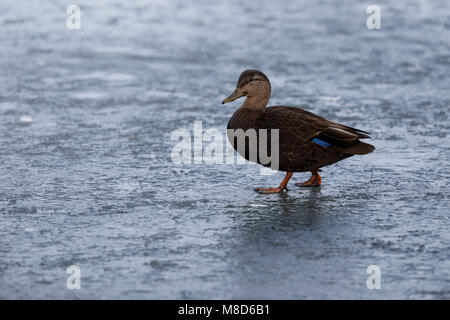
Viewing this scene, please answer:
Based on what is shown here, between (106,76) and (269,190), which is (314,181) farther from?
(106,76)

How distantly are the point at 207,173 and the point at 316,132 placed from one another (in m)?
0.97

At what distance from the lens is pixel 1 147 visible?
679 centimetres

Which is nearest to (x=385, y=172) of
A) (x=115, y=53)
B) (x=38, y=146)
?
(x=38, y=146)

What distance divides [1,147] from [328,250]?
325 cm

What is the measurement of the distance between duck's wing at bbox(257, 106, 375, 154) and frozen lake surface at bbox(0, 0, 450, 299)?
0.33 meters

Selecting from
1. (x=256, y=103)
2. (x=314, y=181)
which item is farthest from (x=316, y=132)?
(x=256, y=103)

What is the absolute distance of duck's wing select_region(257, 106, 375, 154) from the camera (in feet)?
18.5

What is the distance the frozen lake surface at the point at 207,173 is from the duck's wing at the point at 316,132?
33cm

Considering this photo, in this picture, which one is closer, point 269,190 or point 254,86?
point 269,190

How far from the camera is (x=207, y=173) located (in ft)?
20.4

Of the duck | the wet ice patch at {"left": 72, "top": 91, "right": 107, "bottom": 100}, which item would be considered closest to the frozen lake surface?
the wet ice patch at {"left": 72, "top": 91, "right": 107, "bottom": 100}

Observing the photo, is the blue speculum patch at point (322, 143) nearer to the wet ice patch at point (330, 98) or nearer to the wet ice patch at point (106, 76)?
the wet ice patch at point (330, 98)

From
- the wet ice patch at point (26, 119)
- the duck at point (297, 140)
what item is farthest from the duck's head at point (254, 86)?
the wet ice patch at point (26, 119)

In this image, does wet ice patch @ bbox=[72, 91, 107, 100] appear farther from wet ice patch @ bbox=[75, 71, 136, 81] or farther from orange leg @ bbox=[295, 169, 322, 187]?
orange leg @ bbox=[295, 169, 322, 187]
